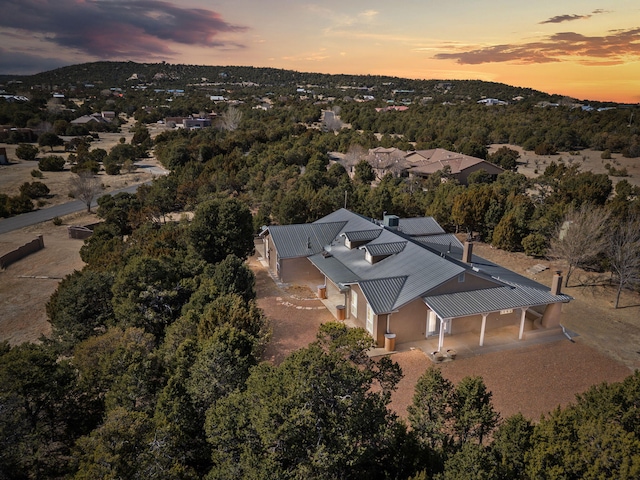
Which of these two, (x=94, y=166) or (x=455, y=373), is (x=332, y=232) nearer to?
(x=455, y=373)

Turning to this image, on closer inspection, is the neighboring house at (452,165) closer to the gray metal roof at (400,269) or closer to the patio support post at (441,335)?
the gray metal roof at (400,269)

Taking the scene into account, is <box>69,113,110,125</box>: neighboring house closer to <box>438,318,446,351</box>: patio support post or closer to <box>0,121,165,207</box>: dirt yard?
<box>0,121,165,207</box>: dirt yard

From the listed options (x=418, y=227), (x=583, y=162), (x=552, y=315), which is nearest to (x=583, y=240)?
(x=552, y=315)

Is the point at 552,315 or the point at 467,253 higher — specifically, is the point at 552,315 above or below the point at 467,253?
below

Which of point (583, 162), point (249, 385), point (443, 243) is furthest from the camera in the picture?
point (583, 162)

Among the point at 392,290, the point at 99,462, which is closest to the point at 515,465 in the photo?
the point at 99,462

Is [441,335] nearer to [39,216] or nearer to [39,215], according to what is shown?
[39,216]

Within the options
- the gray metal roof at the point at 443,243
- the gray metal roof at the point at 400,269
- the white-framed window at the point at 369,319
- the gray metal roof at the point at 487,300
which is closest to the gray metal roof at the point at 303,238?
the gray metal roof at the point at 400,269
